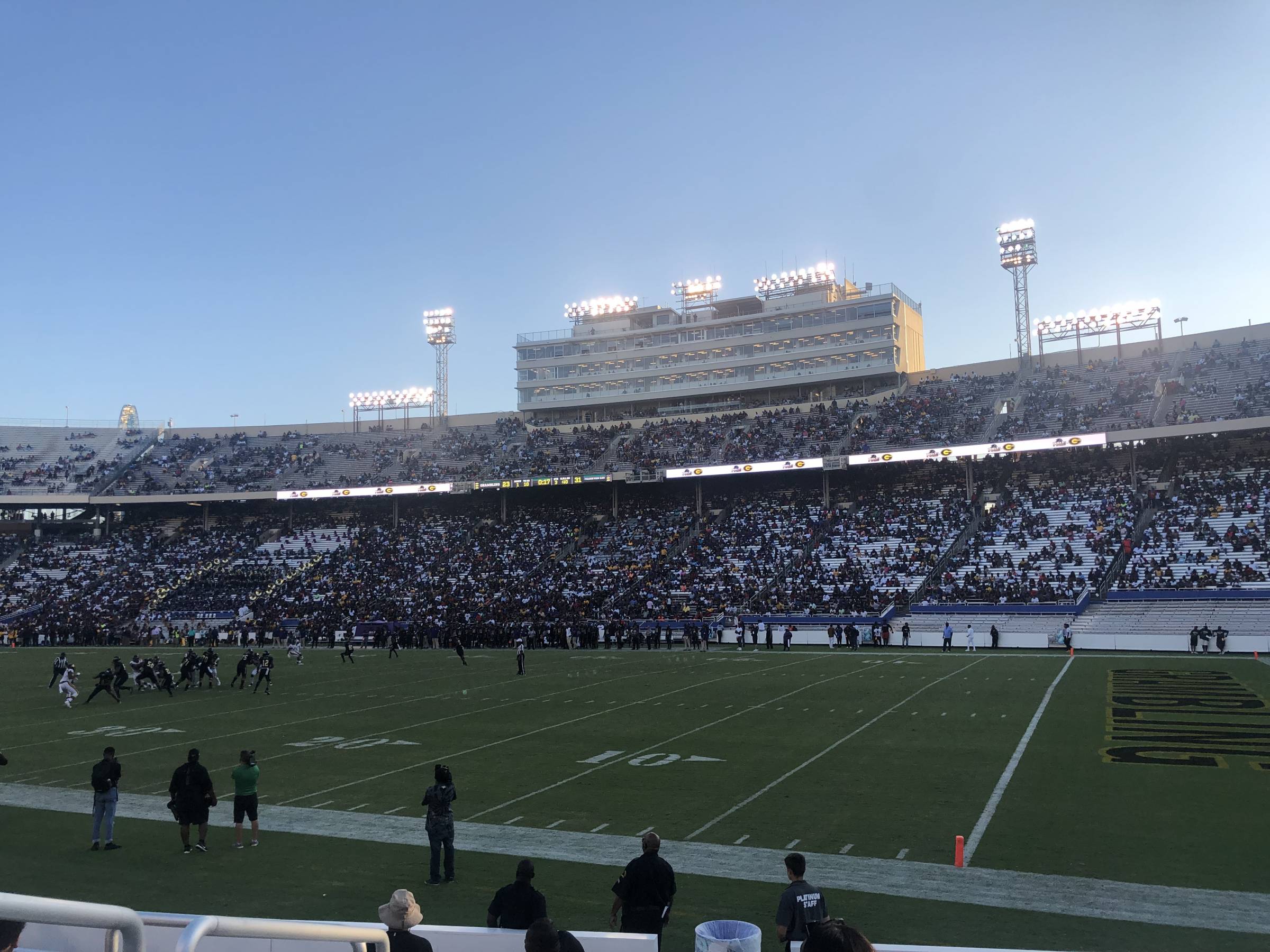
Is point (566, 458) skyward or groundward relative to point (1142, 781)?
skyward

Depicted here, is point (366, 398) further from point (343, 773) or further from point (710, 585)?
point (343, 773)

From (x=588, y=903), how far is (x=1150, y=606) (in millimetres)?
40046

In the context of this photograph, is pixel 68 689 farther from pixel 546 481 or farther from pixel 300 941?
pixel 546 481

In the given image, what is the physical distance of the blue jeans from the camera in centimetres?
1289

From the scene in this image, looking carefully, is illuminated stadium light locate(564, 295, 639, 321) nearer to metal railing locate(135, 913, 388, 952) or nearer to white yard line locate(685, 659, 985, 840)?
white yard line locate(685, 659, 985, 840)

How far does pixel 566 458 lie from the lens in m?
73.1

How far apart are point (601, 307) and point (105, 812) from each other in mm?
79943

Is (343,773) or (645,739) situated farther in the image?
(645,739)

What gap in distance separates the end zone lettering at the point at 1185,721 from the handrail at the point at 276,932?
54.5 ft

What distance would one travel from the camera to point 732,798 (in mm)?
15266

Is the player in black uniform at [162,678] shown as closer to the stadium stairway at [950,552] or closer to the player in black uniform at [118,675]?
the player in black uniform at [118,675]

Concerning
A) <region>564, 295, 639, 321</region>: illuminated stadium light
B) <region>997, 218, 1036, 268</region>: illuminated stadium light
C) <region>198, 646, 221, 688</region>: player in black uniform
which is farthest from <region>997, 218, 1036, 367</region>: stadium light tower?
<region>198, 646, 221, 688</region>: player in black uniform

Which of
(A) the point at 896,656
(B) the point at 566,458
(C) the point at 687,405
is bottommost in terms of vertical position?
(A) the point at 896,656

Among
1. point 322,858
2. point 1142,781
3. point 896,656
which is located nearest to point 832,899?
point 322,858
